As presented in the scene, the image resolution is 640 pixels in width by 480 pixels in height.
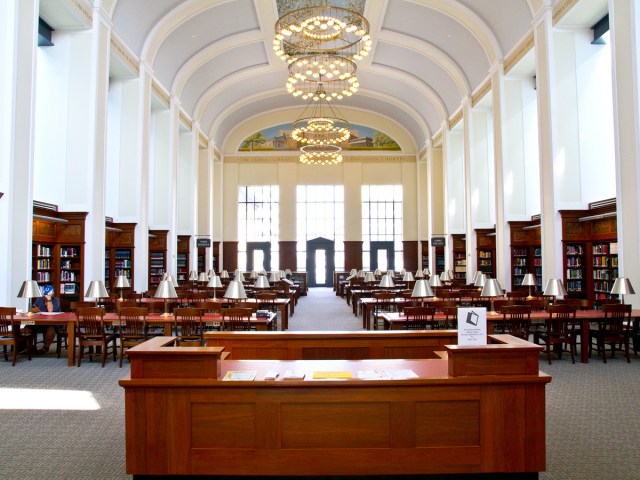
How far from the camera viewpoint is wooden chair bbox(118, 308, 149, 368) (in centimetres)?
762

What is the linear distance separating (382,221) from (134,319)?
68.8 ft

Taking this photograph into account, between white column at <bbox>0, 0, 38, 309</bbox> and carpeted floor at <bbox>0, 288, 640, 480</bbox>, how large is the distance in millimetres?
1900

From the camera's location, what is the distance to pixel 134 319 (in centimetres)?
779

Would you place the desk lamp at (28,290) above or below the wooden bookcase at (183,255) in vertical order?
below

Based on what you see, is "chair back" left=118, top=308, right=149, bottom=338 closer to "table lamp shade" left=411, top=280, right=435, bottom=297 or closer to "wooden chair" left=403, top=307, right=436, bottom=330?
"wooden chair" left=403, top=307, right=436, bottom=330

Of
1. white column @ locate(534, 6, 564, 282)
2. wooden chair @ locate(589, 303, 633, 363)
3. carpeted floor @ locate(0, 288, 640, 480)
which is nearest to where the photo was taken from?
carpeted floor @ locate(0, 288, 640, 480)

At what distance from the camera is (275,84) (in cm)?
2348

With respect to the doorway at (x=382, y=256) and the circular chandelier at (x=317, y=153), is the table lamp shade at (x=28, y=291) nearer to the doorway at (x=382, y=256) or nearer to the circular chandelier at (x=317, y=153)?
the circular chandelier at (x=317, y=153)

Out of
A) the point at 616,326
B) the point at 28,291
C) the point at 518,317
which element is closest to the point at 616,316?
the point at 616,326

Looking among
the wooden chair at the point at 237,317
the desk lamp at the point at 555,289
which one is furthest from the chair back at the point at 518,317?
the wooden chair at the point at 237,317

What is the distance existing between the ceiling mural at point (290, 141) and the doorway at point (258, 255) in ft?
16.2

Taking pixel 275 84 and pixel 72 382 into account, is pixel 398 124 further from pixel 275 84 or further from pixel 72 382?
pixel 72 382

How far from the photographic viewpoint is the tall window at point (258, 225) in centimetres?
2745

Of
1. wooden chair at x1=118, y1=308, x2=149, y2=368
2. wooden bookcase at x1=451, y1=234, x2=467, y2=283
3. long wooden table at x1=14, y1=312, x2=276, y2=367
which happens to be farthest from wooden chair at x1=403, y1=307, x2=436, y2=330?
wooden bookcase at x1=451, y1=234, x2=467, y2=283
